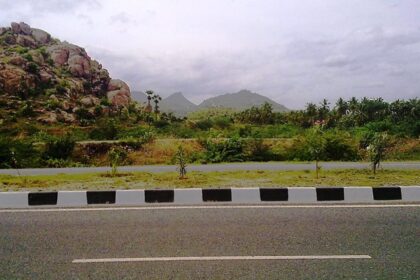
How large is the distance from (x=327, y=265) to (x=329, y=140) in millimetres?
17807

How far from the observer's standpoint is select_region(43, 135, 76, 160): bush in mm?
22783

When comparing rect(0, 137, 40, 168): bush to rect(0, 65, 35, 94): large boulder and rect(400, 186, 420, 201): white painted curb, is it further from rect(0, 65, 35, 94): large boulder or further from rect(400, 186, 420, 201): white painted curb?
rect(0, 65, 35, 94): large boulder

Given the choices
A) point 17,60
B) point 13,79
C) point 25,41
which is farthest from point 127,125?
point 25,41

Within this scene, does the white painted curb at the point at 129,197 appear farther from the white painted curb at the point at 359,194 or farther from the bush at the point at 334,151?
the bush at the point at 334,151

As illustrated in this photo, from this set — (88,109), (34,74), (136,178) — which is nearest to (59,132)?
(88,109)

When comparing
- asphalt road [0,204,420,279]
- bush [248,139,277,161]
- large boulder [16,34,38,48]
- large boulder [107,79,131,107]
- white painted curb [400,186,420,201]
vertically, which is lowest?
asphalt road [0,204,420,279]

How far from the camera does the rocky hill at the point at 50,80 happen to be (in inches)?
2357

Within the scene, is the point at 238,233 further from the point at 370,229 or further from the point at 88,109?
the point at 88,109

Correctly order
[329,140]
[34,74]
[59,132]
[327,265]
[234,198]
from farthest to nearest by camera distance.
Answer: [34,74], [59,132], [329,140], [234,198], [327,265]

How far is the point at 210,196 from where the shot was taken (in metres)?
8.54

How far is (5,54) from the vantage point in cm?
7538

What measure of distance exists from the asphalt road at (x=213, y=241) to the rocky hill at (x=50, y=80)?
50816 millimetres

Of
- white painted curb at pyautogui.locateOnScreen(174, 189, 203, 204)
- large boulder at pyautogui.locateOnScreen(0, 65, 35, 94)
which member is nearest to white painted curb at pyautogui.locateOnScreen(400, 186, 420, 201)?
white painted curb at pyautogui.locateOnScreen(174, 189, 203, 204)

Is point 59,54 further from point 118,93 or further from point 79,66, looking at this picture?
point 118,93
